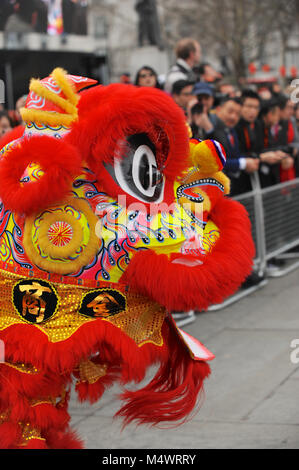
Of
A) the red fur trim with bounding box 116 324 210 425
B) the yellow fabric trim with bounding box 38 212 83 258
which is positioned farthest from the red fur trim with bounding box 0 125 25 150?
the red fur trim with bounding box 116 324 210 425

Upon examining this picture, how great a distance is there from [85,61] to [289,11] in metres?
21.2

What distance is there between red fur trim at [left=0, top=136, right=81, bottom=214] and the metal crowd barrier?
14.1 feet

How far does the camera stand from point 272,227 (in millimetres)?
7875

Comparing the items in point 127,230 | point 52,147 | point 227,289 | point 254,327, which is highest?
point 52,147

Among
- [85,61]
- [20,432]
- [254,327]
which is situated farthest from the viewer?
[85,61]

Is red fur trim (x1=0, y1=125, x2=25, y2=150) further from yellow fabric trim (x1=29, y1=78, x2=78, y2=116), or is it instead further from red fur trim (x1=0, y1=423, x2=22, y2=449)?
red fur trim (x1=0, y1=423, x2=22, y2=449)

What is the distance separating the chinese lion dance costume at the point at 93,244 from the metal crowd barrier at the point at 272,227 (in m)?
4.05

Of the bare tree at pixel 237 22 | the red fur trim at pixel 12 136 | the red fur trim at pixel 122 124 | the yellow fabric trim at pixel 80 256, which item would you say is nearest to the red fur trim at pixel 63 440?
the yellow fabric trim at pixel 80 256

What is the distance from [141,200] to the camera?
2.88m

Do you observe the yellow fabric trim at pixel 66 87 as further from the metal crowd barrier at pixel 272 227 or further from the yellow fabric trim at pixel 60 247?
the metal crowd barrier at pixel 272 227

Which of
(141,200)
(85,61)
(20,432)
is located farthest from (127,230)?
(85,61)

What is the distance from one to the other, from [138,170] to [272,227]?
5.15 metres

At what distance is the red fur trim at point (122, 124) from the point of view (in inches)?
110

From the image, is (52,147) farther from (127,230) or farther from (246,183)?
(246,183)
